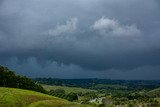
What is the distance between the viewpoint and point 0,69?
188 meters

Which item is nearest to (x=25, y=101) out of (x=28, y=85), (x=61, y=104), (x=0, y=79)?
(x=61, y=104)

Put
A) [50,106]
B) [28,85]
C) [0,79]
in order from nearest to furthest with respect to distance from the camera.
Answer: [50,106]
[0,79]
[28,85]

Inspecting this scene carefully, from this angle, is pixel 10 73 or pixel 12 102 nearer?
pixel 12 102

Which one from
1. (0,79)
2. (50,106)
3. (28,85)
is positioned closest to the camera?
(50,106)

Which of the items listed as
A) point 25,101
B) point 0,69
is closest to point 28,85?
point 0,69

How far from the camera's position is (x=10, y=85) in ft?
618

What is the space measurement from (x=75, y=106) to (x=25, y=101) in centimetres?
1650

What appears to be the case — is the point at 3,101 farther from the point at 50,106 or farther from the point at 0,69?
the point at 0,69

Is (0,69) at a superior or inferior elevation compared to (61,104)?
superior

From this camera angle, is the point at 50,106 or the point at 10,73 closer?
the point at 50,106

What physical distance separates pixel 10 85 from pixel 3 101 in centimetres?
7980

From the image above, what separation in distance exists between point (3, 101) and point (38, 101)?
10750 millimetres

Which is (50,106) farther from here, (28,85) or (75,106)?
(28,85)

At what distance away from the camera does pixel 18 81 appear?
193750mm
